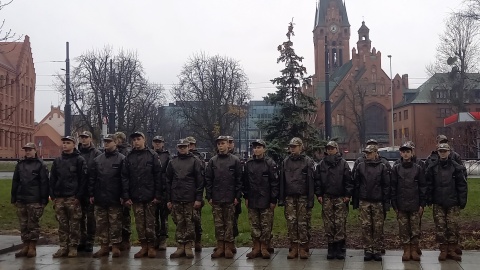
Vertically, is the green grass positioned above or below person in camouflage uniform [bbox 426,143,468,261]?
below

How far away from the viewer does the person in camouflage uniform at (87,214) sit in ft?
35.7

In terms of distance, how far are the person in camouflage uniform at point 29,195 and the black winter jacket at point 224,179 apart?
10.7 ft

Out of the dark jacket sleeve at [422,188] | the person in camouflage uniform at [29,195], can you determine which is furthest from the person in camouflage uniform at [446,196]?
the person in camouflage uniform at [29,195]

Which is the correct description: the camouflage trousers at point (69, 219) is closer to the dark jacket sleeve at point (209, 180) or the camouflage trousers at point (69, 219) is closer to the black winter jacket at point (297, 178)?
the dark jacket sleeve at point (209, 180)

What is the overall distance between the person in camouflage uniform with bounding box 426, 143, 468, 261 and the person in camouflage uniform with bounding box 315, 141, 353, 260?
1.52 meters

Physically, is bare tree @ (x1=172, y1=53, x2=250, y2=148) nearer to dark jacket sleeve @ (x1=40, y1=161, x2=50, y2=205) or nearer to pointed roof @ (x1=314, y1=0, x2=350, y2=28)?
dark jacket sleeve @ (x1=40, y1=161, x2=50, y2=205)

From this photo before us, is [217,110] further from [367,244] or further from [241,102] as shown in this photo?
[367,244]

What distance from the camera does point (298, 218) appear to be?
9.96 m

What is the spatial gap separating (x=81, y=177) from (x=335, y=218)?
4.97 metres

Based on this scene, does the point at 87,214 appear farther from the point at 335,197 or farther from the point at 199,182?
the point at 335,197

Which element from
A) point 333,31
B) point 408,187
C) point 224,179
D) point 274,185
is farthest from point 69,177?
point 333,31

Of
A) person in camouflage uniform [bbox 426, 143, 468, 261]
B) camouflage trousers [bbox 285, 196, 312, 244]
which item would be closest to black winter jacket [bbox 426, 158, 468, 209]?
person in camouflage uniform [bbox 426, 143, 468, 261]

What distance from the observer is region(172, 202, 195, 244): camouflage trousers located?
10141 mm

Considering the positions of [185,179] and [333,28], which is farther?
[333,28]
